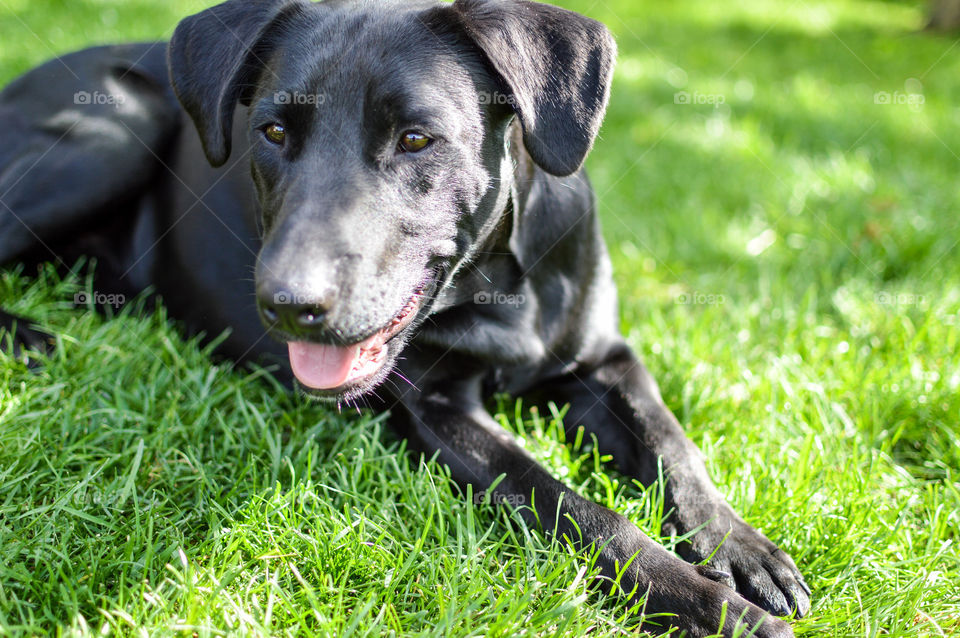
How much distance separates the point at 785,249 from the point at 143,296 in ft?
9.34

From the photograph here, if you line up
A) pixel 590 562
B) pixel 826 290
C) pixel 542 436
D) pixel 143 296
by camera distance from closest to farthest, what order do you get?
pixel 590 562, pixel 542 436, pixel 143 296, pixel 826 290

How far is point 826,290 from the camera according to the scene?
3.34m

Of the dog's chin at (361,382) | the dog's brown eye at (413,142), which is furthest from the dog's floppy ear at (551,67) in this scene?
the dog's chin at (361,382)

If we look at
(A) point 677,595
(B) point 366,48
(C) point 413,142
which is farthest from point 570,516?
(B) point 366,48

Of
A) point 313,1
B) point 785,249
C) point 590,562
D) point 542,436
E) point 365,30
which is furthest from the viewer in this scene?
point 785,249

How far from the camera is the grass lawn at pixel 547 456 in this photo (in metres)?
1.70

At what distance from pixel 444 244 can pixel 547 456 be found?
0.73 meters

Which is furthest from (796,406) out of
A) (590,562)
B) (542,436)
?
(590,562)

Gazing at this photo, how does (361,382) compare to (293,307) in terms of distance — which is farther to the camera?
(361,382)

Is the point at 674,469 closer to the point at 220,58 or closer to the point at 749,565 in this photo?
the point at 749,565

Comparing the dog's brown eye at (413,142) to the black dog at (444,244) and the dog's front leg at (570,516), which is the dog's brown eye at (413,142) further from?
the dog's front leg at (570,516)

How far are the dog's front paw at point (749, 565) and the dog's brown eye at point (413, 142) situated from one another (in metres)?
1.19

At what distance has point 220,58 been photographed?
2117 mm

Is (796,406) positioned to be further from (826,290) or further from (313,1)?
(313,1)
